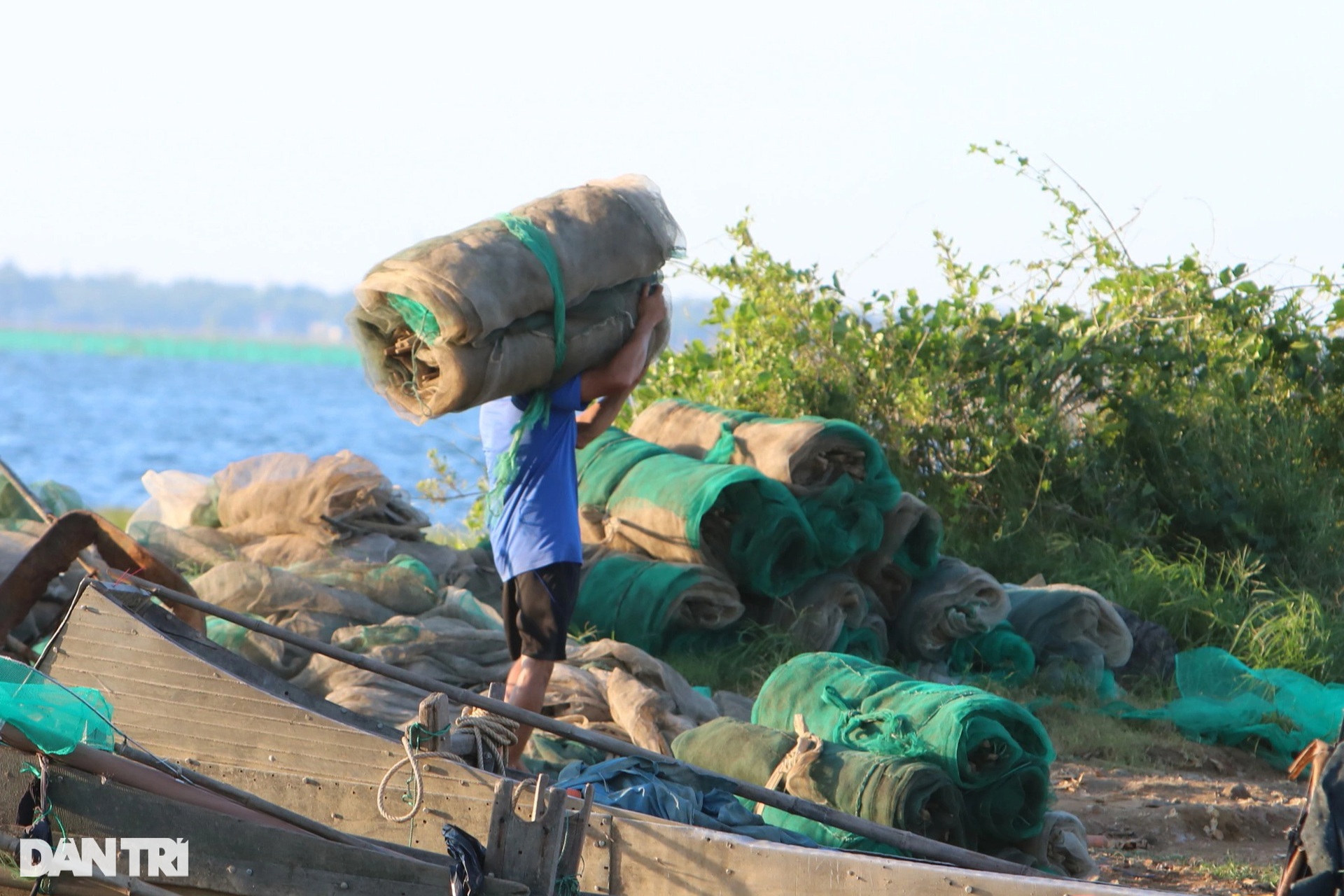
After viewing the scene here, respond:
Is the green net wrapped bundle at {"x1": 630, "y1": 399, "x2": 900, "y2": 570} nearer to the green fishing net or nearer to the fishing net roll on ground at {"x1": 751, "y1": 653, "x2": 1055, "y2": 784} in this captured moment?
the green fishing net

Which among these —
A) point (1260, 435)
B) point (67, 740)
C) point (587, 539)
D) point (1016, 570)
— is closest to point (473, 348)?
point (67, 740)

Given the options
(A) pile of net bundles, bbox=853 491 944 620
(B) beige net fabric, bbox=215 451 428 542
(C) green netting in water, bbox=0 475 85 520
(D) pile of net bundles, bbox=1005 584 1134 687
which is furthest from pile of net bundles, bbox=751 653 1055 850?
(C) green netting in water, bbox=0 475 85 520

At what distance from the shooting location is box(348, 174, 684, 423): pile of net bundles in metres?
4.21

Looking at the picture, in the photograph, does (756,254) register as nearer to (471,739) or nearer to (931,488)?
(931,488)

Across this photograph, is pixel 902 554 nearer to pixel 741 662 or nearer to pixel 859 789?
pixel 741 662

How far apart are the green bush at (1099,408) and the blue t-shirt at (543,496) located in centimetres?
412

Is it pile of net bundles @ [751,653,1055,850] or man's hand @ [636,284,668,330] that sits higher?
man's hand @ [636,284,668,330]

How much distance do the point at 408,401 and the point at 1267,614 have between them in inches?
205

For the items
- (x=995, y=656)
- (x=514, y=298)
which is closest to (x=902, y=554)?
(x=995, y=656)

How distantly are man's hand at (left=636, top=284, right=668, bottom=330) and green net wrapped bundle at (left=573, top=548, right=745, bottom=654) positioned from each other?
2161 millimetres

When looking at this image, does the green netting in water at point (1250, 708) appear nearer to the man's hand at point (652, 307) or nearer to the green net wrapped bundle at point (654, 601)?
the green net wrapped bundle at point (654, 601)

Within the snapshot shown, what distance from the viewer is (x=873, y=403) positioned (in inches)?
352

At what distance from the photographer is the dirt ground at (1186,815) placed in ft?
15.7

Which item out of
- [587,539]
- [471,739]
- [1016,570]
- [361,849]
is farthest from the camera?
[1016,570]
